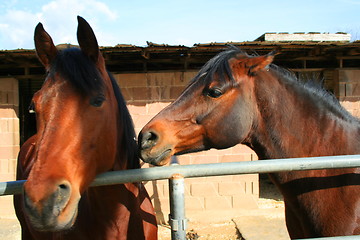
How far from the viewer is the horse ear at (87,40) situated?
1.49m

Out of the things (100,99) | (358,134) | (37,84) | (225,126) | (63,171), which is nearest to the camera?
(63,171)

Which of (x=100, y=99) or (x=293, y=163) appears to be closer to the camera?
(x=293, y=163)

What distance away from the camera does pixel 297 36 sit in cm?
729

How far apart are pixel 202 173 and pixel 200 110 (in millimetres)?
665

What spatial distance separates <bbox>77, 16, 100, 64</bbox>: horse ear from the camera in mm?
1489

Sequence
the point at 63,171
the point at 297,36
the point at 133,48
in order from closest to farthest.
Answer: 1. the point at 63,171
2. the point at 133,48
3. the point at 297,36

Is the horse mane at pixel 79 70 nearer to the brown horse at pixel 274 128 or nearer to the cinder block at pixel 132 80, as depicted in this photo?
the brown horse at pixel 274 128

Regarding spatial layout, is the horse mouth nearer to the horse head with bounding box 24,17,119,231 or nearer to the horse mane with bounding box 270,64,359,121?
the horse head with bounding box 24,17,119,231

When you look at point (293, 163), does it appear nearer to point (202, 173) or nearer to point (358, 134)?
point (202, 173)

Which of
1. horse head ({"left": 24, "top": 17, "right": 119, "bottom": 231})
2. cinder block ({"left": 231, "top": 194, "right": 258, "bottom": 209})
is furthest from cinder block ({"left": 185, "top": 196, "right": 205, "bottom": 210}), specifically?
horse head ({"left": 24, "top": 17, "right": 119, "bottom": 231})

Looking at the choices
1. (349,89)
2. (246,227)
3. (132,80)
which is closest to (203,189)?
(246,227)

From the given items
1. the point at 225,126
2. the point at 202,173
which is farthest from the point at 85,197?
the point at 225,126

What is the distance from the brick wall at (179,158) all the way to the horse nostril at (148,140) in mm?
3843

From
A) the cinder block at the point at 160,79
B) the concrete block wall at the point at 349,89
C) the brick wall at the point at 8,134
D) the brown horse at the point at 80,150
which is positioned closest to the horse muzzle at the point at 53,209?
the brown horse at the point at 80,150
